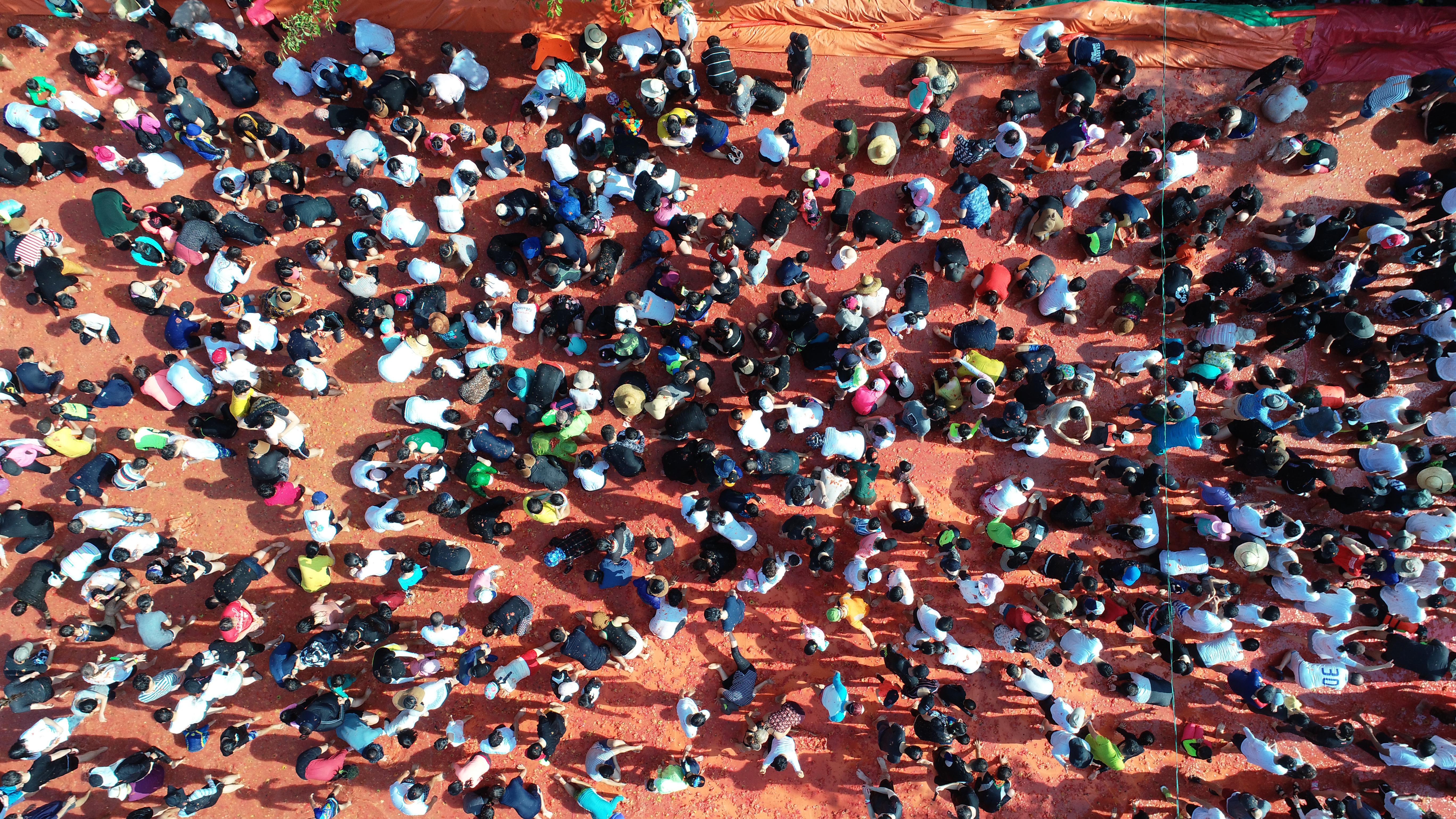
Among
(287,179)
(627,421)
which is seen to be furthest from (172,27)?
(627,421)

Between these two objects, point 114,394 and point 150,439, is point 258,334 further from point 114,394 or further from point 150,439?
point 114,394

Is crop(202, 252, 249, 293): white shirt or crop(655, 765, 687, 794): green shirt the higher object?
crop(202, 252, 249, 293): white shirt

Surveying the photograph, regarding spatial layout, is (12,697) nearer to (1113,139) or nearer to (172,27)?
(172,27)

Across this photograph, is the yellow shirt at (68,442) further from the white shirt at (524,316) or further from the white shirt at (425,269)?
the white shirt at (524,316)

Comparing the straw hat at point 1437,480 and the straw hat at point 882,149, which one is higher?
the straw hat at point 882,149

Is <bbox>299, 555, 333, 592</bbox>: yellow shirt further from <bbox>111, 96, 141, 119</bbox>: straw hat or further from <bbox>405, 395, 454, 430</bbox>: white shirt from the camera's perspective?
<bbox>111, 96, 141, 119</bbox>: straw hat

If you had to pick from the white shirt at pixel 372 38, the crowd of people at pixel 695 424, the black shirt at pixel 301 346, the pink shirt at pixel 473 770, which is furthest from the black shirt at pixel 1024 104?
the pink shirt at pixel 473 770

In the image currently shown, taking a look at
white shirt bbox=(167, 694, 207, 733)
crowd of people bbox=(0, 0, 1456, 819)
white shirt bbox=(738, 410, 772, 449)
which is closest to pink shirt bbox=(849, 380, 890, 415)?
crowd of people bbox=(0, 0, 1456, 819)
